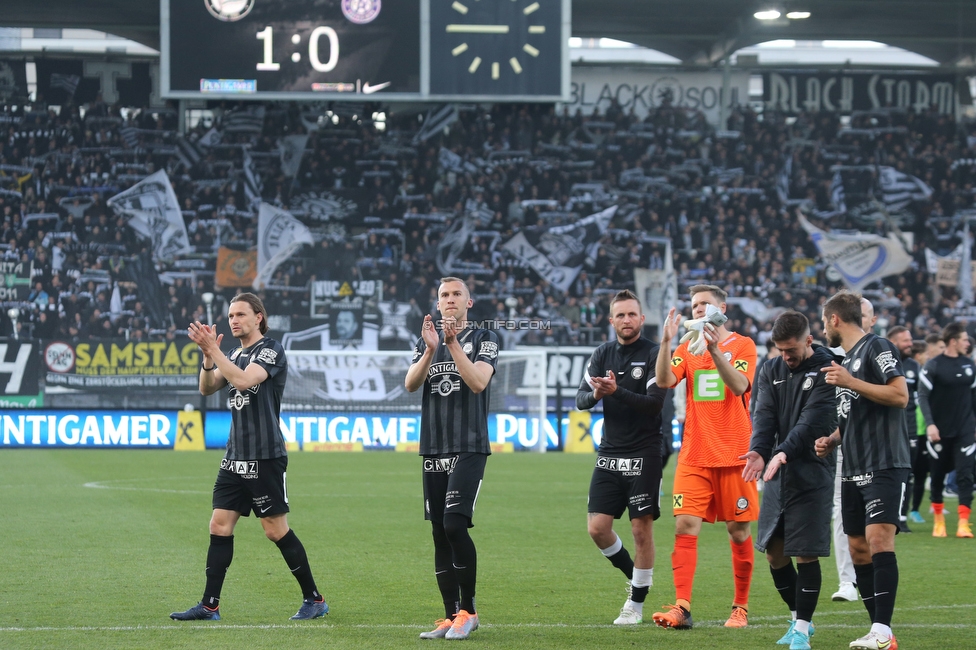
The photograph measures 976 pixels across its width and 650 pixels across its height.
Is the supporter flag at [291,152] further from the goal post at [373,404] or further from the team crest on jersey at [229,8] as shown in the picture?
the goal post at [373,404]

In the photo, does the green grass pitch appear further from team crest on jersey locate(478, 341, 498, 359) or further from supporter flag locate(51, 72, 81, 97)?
supporter flag locate(51, 72, 81, 97)

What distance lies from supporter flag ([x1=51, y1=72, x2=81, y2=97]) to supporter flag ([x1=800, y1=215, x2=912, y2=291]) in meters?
21.8

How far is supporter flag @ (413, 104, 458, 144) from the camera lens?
34.2 m

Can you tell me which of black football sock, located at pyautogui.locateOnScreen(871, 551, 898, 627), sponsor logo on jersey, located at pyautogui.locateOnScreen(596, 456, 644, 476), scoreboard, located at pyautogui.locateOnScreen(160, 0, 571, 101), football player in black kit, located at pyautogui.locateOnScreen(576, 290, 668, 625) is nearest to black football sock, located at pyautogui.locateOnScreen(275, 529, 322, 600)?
football player in black kit, located at pyautogui.locateOnScreen(576, 290, 668, 625)

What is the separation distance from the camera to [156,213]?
31.8 metres

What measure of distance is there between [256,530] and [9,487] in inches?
213

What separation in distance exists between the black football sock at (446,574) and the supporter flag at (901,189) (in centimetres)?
3030

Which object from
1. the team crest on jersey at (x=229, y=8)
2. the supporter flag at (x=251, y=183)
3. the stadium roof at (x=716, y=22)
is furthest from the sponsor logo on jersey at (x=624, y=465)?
the stadium roof at (x=716, y=22)

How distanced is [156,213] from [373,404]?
35.9 feet

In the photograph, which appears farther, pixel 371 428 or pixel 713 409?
pixel 371 428

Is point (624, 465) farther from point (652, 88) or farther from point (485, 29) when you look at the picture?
point (652, 88)

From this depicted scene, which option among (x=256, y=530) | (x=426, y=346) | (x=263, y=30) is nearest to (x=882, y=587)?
(x=426, y=346)

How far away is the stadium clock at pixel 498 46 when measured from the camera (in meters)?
24.1

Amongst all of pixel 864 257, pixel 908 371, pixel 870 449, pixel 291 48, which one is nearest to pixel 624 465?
pixel 870 449
